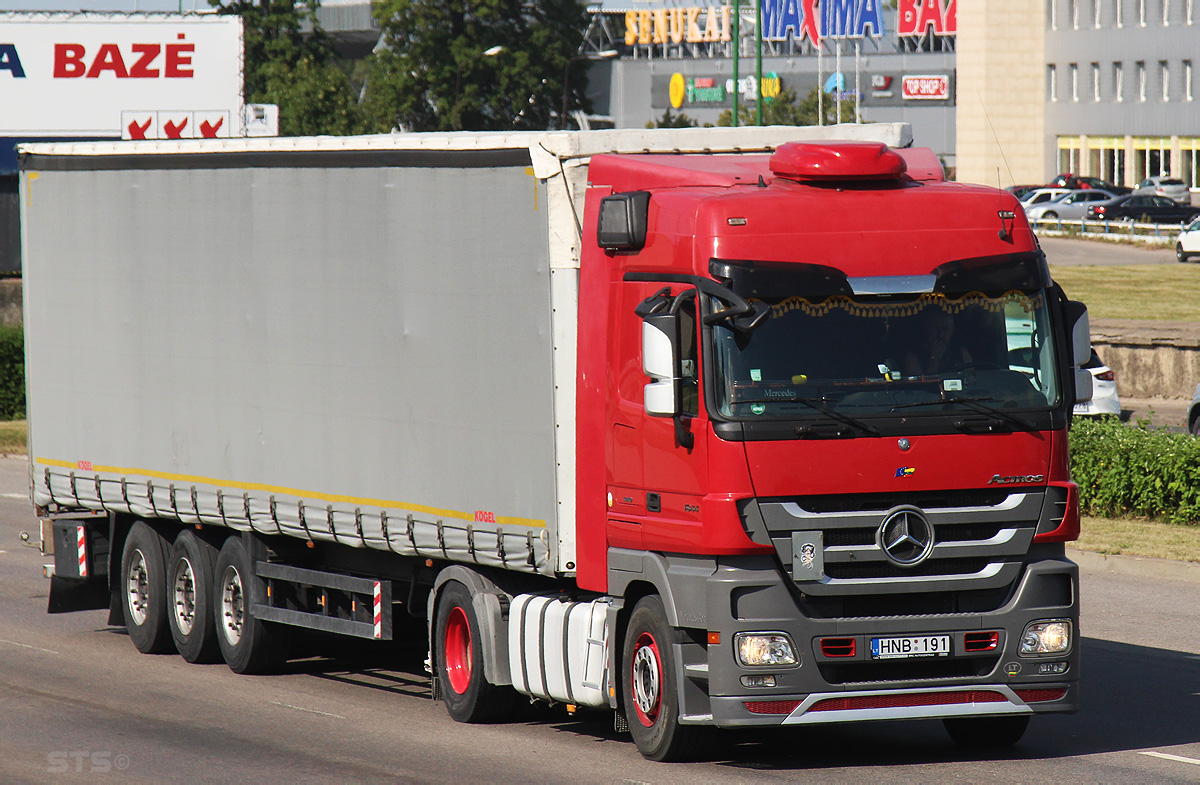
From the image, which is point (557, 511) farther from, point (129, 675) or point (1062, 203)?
point (1062, 203)

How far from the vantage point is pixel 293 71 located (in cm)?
8431

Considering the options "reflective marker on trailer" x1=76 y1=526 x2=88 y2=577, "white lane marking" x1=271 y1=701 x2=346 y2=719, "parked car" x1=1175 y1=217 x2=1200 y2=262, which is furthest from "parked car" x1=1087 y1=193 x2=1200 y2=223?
"white lane marking" x1=271 y1=701 x2=346 y2=719

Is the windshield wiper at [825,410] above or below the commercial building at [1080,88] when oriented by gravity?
below

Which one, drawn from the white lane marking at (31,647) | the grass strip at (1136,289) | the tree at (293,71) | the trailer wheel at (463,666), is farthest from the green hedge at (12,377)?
the tree at (293,71)

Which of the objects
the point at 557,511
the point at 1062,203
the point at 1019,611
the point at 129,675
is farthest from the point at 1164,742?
the point at 1062,203

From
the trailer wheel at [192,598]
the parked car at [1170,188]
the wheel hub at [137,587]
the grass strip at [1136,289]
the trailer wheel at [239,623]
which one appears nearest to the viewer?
the trailer wheel at [239,623]

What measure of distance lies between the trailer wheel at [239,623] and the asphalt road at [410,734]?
0.14 meters

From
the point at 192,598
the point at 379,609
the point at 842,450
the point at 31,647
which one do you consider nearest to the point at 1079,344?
the point at 842,450

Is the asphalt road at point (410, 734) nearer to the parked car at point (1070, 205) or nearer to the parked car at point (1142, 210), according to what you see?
the parked car at point (1142, 210)

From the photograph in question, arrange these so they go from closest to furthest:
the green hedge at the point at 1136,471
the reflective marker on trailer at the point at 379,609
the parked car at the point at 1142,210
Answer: the reflective marker on trailer at the point at 379,609
the green hedge at the point at 1136,471
the parked car at the point at 1142,210

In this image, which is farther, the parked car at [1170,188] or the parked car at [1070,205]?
the parked car at [1170,188]

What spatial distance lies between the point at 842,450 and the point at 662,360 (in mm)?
1009

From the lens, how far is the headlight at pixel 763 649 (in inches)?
366

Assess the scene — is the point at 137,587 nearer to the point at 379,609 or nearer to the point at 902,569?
the point at 379,609
